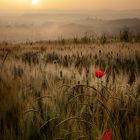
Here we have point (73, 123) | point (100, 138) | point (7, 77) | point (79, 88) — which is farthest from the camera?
point (7, 77)

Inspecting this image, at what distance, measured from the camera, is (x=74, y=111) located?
5.98ft

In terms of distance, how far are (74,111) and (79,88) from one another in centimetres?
40

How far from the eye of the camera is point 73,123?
158 cm

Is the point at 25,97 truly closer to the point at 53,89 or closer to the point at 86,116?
the point at 53,89

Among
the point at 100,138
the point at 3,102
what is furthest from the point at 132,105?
the point at 3,102

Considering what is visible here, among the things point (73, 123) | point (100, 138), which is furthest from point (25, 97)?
point (100, 138)

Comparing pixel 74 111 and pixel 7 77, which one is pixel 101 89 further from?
pixel 7 77

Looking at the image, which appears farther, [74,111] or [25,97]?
[25,97]

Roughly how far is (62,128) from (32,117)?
0.60 feet

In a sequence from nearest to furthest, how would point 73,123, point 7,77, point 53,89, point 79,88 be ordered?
point 73,123 → point 53,89 → point 79,88 → point 7,77

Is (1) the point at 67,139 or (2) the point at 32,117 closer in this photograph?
(1) the point at 67,139

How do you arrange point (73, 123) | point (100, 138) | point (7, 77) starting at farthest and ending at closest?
1. point (7, 77)
2. point (73, 123)
3. point (100, 138)

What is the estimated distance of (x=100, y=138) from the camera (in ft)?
4.41

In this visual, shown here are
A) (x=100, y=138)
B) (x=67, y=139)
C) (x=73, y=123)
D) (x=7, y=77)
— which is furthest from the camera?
(x=7, y=77)
